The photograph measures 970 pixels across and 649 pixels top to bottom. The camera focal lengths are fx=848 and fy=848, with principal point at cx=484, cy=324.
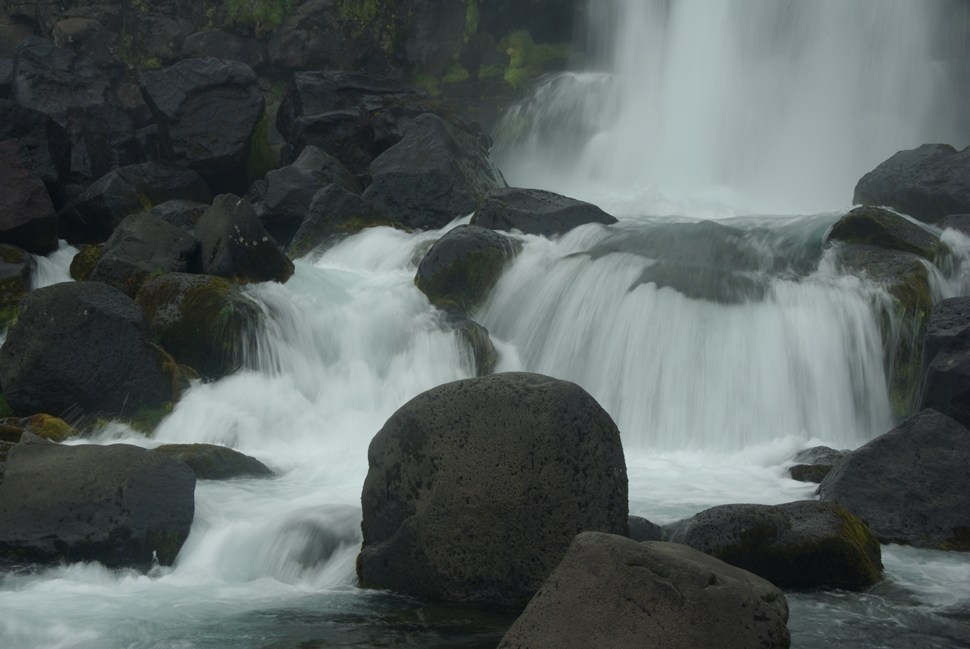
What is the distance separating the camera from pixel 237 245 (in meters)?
9.61

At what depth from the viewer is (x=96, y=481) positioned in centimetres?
538

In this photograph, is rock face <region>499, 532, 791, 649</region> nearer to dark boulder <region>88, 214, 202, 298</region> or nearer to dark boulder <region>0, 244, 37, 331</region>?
dark boulder <region>88, 214, 202, 298</region>

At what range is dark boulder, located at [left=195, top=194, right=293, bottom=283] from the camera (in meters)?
9.56

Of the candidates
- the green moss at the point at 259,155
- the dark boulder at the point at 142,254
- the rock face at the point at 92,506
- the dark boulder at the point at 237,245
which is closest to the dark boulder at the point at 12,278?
the dark boulder at the point at 142,254

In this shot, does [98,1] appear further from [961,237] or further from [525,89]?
[961,237]

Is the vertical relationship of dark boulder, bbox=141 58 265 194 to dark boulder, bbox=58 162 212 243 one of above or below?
above

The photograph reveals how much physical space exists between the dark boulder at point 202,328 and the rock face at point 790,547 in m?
5.39

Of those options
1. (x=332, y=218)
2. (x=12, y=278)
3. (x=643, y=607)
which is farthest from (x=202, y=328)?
(x=643, y=607)

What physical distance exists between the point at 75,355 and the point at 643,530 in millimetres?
5343

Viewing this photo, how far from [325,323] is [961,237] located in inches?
289

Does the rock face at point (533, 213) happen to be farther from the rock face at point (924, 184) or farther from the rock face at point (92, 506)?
the rock face at point (92, 506)

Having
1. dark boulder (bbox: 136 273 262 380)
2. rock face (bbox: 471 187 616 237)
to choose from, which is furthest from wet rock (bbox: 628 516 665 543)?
rock face (bbox: 471 187 616 237)

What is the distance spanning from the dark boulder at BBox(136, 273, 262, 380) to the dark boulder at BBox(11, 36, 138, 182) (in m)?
7.96

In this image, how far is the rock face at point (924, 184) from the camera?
1145cm
